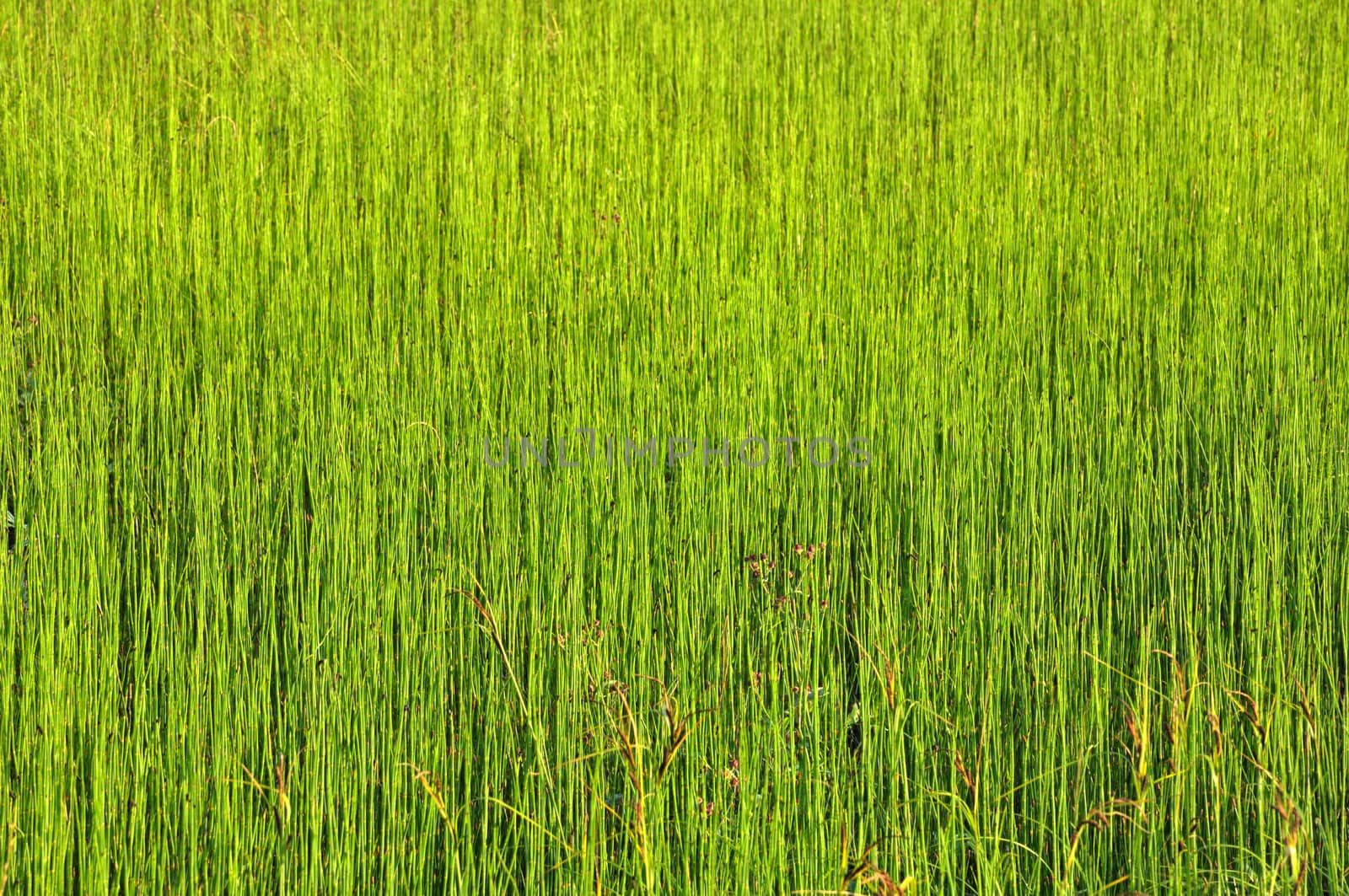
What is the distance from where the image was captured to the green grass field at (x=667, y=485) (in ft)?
6.11

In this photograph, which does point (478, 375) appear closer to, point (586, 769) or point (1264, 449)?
point (586, 769)

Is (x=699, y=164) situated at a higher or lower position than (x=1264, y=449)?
higher

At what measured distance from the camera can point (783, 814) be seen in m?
1.83

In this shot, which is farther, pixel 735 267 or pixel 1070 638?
pixel 735 267

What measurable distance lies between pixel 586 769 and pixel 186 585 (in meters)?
0.82

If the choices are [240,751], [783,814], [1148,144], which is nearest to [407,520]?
[240,751]

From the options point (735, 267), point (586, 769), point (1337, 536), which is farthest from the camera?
point (735, 267)

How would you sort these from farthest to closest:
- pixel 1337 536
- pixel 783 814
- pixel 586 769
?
pixel 1337 536 < pixel 586 769 < pixel 783 814

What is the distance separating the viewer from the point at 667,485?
291 centimetres

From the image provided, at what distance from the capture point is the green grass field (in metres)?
1.86

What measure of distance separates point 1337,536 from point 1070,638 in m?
0.73

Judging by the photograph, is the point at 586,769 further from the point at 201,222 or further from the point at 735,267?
the point at 201,222

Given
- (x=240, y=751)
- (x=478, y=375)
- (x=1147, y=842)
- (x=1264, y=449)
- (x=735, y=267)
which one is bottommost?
(x=1147, y=842)

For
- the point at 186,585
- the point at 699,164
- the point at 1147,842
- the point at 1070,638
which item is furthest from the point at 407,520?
the point at 699,164
